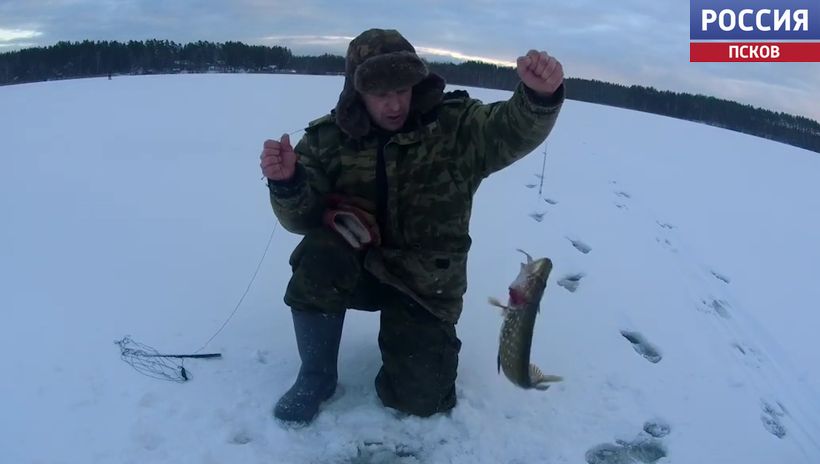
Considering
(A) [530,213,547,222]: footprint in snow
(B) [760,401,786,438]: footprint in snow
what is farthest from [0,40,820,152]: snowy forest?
(B) [760,401,786,438]: footprint in snow

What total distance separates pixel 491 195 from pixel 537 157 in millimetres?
3409

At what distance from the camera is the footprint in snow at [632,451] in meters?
2.84

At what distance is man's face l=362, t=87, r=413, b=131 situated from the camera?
2.86 m

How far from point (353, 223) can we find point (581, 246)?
3390mm

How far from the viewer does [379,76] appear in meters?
2.76

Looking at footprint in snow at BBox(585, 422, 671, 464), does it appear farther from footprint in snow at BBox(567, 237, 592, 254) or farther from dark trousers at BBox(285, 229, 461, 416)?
footprint in snow at BBox(567, 237, 592, 254)

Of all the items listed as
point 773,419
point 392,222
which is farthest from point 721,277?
point 392,222

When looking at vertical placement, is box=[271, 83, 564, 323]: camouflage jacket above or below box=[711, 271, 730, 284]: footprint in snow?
above

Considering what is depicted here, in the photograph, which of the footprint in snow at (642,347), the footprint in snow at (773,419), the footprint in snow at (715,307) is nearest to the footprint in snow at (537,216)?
the footprint in snow at (715,307)

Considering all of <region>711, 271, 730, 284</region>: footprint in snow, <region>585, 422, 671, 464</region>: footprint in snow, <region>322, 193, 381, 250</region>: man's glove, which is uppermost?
<region>322, 193, 381, 250</region>: man's glove

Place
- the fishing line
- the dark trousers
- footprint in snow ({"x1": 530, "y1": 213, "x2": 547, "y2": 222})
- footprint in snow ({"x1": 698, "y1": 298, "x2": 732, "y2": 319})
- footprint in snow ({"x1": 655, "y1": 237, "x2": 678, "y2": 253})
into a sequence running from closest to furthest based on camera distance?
1. the dark trousers
2. the fishing line
3. footprint in snow ({"x1": 698, "y1": 298, "x2": 732, "y2": 319})
4. footprint in snow ({"x1": 655, "y1": 237, "x2": 678, "y2": 253})
5. footprint in snow ({"x1": 530, "y1": 213, "x2": 547, "y2": 222})

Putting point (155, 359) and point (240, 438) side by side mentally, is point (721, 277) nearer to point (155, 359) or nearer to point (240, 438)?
point (240, 438)

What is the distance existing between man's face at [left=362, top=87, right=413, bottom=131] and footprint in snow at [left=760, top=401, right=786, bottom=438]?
8.21ft

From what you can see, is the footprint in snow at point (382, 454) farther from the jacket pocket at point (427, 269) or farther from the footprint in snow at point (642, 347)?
the footprint in snow at point (642, 347)
